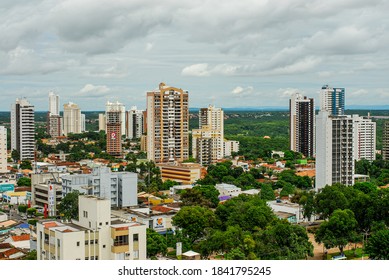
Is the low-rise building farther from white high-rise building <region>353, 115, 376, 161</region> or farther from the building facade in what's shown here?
the building facade

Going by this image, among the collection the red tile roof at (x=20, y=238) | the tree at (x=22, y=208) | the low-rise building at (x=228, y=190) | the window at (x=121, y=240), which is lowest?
the tree at (x=22, y=208)

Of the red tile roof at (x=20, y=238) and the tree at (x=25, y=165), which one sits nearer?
the red tile roof at (x=20, y=238)

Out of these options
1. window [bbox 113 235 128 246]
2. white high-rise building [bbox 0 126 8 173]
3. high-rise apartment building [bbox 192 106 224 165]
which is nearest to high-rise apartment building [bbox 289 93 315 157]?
high-rise apartment building [bbox 192 106 224 165]

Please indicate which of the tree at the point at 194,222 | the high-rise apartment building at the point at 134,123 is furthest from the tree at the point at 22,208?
the high-rise apartment building at the point at 134,123

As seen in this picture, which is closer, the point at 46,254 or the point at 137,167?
the point at 46,254

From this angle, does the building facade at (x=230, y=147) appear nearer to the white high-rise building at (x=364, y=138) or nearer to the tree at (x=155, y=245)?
the white high-rise building at (x=364, y=138)
